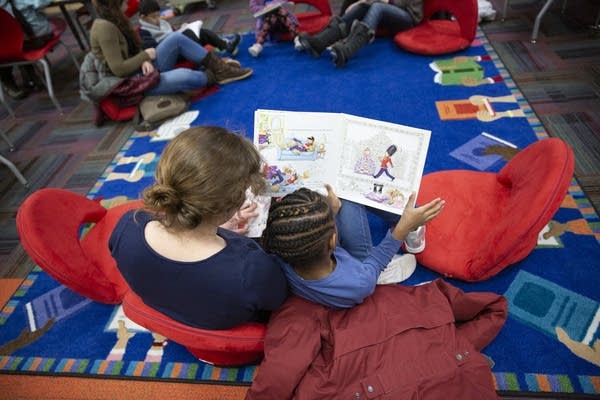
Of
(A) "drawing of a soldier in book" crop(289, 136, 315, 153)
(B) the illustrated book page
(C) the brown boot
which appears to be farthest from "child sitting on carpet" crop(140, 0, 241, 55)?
(A) "drawing of a soldier in book" crop(289, 136, 315, 153)

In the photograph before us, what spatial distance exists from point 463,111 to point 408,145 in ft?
3.94

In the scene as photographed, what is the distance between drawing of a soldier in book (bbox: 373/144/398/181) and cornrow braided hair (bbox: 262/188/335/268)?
1.26ft

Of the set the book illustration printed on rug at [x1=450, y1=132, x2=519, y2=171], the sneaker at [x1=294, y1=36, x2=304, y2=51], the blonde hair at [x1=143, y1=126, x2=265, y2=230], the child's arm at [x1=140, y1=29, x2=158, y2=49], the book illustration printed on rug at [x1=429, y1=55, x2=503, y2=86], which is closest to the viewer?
the blonde hair at [x1=143, y1=126, x2=265, y2=230]

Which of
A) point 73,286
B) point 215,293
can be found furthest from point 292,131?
point 73,286

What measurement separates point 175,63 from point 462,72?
6.70 feet

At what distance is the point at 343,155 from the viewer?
127cm

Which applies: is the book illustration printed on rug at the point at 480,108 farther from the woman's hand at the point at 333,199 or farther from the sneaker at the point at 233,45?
the sneaker at the point at 233,45

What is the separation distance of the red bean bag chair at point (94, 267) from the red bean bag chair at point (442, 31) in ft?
7.47

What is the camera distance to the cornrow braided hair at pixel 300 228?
2.93 feet

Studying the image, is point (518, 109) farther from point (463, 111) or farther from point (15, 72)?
point (15, 72)

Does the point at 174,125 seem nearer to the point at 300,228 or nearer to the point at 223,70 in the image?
the point at 223,70

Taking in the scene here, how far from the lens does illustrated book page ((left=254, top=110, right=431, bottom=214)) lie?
1210 millimetres

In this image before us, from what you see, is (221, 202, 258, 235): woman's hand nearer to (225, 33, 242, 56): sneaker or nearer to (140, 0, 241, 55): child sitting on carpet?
(140, 0, 241, 55): child sitting on carpet

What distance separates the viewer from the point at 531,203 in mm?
1113
